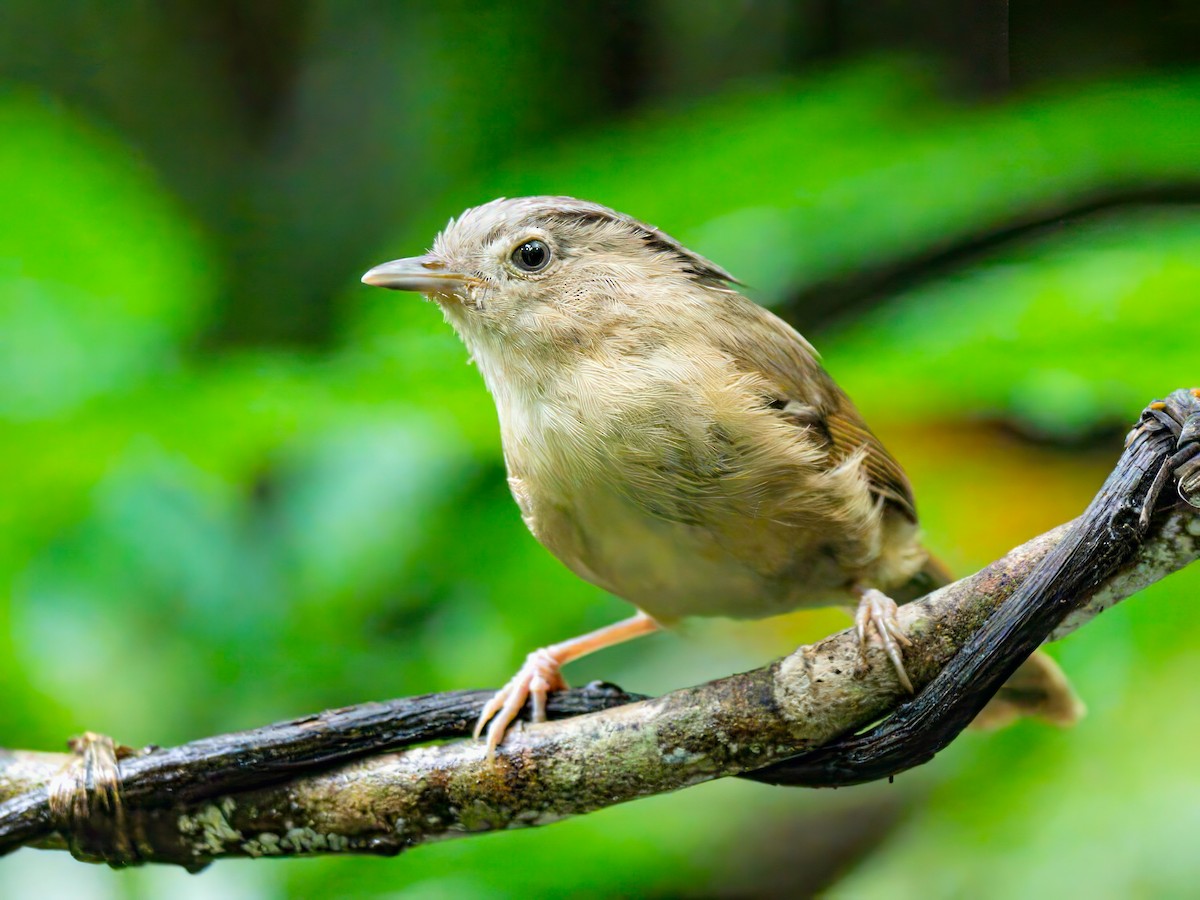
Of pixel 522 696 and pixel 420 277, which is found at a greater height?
pixel 420 277

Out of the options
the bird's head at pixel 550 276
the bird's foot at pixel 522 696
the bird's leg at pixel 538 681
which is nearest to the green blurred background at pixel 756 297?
the bird's leg at pixel 538 681

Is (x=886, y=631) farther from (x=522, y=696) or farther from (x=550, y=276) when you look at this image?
(x=550, y=276)

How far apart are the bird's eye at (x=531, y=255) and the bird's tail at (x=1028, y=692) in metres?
0.96

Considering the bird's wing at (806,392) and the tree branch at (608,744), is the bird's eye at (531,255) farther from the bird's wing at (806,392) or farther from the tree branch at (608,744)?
the tree branch at (608,744)

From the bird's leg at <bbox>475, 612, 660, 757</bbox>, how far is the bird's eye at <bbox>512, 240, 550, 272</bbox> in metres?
0.71

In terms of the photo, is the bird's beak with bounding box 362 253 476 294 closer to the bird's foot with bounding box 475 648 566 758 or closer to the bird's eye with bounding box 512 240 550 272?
the bird's eye with bounding box 512 240 550 272

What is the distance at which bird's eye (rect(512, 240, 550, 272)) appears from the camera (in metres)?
1.95

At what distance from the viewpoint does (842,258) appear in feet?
9.50

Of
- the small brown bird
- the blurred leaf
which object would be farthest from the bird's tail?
the blurred leaf

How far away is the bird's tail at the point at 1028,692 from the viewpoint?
2.14m

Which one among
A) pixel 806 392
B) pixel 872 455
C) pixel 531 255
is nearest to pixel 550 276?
pixel 531 255

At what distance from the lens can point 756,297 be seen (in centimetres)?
287

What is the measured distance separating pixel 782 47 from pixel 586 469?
7.16ft

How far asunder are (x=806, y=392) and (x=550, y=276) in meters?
0.49
